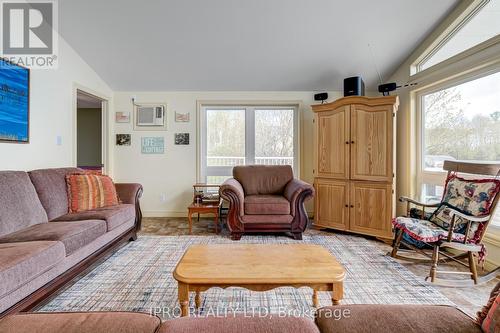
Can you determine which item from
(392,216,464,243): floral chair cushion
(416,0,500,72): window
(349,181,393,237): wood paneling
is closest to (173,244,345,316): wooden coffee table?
(392,216,464,243): floral chair cushion

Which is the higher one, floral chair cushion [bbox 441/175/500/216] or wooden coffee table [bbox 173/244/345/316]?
floral chair cushion [bbox 441/175/500/216]

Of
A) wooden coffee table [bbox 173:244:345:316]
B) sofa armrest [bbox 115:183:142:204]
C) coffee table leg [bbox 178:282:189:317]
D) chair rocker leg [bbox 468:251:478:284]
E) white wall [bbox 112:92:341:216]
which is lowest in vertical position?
chair rocker leg [bbox 468:251:478:284]

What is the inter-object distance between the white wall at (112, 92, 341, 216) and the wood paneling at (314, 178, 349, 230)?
2.42 feet

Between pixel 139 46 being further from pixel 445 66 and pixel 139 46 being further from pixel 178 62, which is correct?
pixel 445 66

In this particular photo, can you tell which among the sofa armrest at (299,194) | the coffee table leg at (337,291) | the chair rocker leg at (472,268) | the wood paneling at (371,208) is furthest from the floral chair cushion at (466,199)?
the coffee table leg at (337,291)

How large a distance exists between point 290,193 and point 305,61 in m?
1.96

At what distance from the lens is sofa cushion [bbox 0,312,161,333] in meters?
0.87

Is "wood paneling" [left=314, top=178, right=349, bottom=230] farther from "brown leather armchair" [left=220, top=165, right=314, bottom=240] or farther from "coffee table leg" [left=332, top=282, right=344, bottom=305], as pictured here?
"coffee table leg" [left=332, top=282, right=344, bottom=305]

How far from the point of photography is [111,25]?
2.99 meters

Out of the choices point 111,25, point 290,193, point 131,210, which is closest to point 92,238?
point 131,210

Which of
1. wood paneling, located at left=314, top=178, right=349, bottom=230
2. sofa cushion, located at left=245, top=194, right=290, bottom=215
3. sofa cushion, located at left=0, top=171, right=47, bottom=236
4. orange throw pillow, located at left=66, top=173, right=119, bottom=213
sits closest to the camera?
sofa cushion, located at left=0, top=171, right=47, bottom=236

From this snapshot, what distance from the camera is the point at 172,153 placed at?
4.27 meters

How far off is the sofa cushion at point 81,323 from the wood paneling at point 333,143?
9.89 ft

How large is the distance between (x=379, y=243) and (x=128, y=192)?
3.20 metres
